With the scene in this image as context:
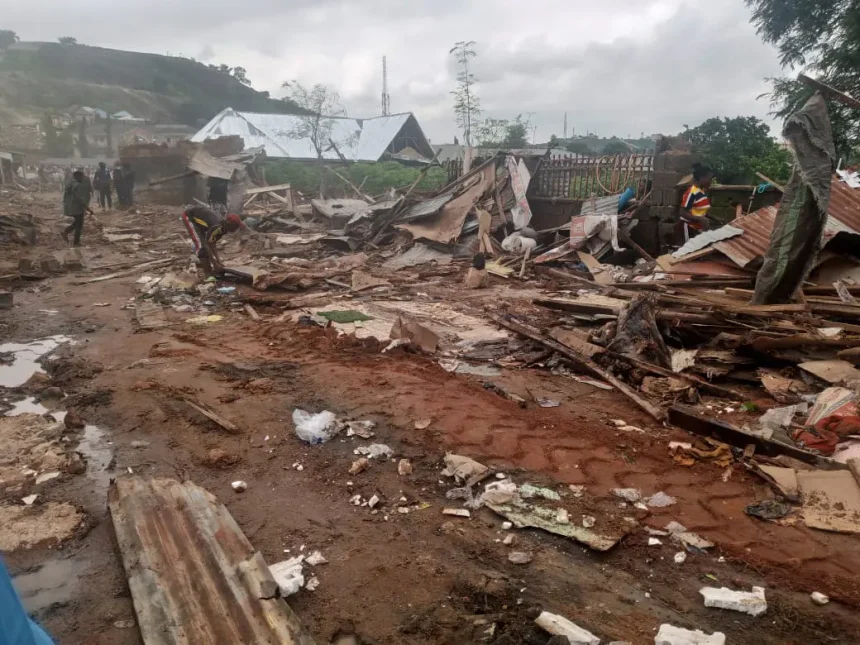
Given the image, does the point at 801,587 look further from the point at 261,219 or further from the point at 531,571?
the point at 261,219

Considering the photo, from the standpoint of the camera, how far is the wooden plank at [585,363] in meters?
5.00

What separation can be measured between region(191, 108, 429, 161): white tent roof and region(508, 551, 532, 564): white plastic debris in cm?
3104

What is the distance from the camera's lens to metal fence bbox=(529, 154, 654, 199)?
12.1 metres

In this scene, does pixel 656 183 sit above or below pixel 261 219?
above

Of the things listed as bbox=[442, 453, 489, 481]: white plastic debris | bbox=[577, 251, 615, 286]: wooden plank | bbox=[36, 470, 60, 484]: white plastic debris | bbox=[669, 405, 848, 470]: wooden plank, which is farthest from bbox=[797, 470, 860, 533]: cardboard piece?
bbox=[577, 251, 615, 286]: wooden plank

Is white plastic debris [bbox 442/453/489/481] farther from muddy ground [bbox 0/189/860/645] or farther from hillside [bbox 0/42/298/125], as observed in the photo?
hillside [bbox 0/42/298/125]

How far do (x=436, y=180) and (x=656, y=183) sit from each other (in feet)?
50.7

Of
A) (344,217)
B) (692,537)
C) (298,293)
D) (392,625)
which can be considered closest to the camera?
(392,625)

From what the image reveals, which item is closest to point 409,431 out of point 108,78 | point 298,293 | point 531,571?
point 531,571

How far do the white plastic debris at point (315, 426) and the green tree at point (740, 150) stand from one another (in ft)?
37.9

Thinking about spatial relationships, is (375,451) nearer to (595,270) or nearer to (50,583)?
(50,583)

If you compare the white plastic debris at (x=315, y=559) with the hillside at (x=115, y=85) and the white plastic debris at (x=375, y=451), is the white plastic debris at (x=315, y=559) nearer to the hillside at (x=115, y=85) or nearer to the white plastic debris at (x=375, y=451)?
the white plastic debris at (x=375, y=451)

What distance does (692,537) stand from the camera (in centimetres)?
337

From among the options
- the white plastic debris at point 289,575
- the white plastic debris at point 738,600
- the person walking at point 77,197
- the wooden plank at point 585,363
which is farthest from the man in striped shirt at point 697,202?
the person walking at point 77,197
